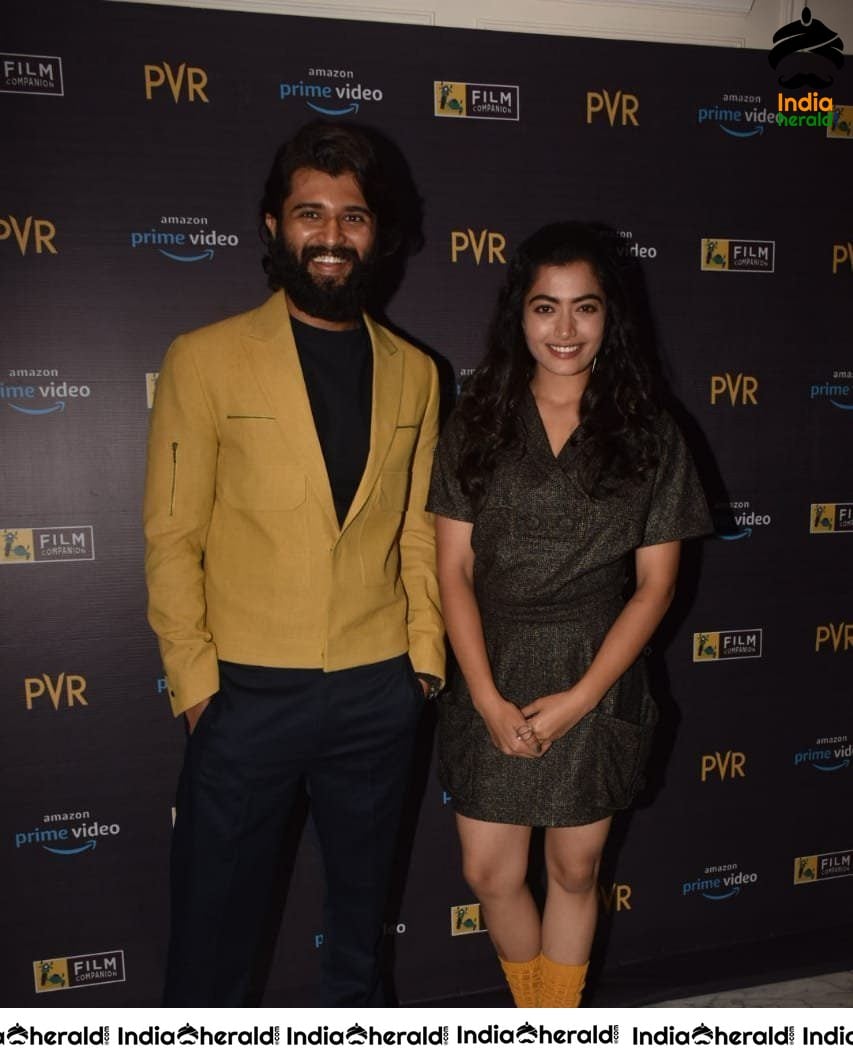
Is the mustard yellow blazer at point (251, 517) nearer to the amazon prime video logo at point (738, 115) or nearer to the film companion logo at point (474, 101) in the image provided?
the film companion logo at point (474, 101)

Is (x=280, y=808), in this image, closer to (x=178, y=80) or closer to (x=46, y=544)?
(x=46, y=544)

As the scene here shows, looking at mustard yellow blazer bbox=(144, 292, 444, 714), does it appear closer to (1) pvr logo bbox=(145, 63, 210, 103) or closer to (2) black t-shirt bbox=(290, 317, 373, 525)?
(2) black t-shirt bbox=(290, 317, 373, 525)

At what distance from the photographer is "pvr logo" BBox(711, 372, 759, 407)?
8.13ft

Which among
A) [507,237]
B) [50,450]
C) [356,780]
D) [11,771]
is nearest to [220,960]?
[356,780]

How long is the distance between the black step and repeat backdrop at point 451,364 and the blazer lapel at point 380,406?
1.52ft

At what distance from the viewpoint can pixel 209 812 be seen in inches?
68.4

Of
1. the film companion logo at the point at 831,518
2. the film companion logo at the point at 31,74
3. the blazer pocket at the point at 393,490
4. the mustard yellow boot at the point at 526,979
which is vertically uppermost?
the film companion logo at the point at 31,74

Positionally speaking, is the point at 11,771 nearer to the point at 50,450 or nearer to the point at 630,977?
the point at 50,450

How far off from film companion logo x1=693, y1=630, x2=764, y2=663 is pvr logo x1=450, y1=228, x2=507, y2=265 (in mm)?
1257

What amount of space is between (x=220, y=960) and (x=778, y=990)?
1.66 meters

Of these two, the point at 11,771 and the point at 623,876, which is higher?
the point at 11,771

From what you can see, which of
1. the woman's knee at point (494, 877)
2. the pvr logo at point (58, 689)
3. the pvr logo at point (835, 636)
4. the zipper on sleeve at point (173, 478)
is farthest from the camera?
the pvr logo at point (835, 636)

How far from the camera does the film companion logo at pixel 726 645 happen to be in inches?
100

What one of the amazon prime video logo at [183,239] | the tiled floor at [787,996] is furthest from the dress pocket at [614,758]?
the amazon prime video logo at [183,239]
